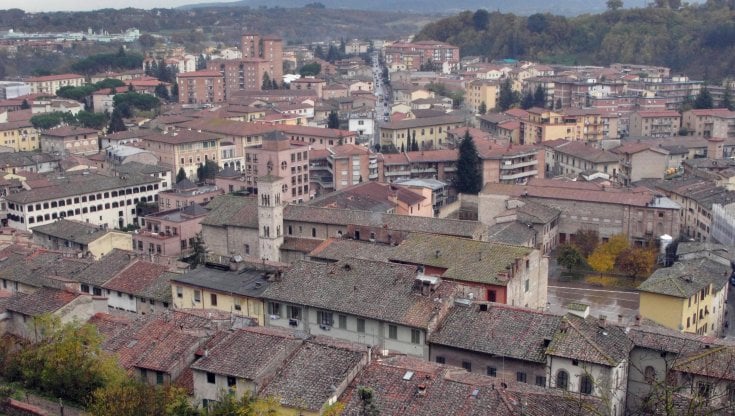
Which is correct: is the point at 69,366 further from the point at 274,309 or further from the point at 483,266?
the point at 483,266

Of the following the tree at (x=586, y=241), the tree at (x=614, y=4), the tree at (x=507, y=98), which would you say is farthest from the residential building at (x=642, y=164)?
the tree at (x=614, y=4)

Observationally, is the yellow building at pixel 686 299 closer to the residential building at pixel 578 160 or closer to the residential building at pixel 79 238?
the residential building at pixel 79 238

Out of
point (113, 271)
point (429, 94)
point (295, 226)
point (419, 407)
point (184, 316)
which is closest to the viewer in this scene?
point (419, 407)

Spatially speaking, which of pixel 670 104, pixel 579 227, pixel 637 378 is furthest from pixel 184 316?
pixel 670 104

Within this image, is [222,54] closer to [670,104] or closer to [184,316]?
[670,104]

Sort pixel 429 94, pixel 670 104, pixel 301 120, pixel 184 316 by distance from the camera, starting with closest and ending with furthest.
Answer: pixel 184 316 → pixel 301 120 → pixel 670 104 → pixel 429 94

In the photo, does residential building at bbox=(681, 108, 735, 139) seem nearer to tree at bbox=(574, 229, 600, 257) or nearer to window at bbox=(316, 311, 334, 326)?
tree at bbox=(574, 229, 600, 257)

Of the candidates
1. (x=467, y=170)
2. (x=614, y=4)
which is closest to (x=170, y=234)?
(x=467, y=170)

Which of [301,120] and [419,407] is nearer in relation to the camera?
[419,407]
